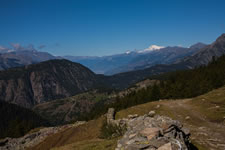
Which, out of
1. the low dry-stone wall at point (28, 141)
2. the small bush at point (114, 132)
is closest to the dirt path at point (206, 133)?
the small bush at point (114, 132)

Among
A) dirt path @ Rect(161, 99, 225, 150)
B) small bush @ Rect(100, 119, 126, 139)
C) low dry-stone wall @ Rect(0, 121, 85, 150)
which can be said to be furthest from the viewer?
low dry-stone wall @ Rect(0, 121, 85, 150)

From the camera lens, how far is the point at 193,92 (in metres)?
91.6

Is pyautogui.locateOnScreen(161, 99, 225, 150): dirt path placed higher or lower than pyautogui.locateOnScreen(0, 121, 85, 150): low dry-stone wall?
higher

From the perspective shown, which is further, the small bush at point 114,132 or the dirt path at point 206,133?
the small bush at point 114,132

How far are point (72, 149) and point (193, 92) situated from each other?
275ft

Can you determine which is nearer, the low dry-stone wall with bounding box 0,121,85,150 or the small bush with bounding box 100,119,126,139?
the small bush with bounding box 100,119,126,139

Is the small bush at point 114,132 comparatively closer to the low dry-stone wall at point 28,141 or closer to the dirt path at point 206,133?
the dirt path at point 206,133

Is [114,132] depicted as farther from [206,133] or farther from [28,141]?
[28,141]

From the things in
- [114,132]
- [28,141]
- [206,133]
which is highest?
[206,133]

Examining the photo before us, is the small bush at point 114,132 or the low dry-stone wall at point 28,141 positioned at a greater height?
the small bush at point 114,132

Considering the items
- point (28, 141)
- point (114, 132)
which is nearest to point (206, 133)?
point (114, 132)

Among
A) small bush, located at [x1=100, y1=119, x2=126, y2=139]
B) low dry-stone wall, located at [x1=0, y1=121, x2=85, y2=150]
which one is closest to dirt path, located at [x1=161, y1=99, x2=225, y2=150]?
small bush, located at [x1=100, y1=119, x2=126, y2=139]

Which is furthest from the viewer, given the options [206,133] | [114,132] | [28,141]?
[28,141]

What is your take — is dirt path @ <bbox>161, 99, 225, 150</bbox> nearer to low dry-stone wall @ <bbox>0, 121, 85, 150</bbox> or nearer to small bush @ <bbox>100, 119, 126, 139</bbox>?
small bush @ <bbox>100, 119, 126, 139</bbox>
